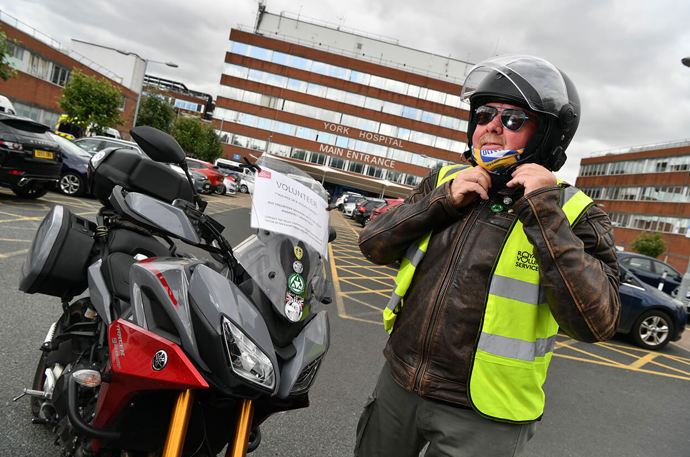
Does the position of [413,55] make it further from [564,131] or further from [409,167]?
[564,131]

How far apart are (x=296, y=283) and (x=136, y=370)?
653mm

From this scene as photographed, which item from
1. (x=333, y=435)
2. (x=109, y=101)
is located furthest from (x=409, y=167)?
(x=333, y=435)

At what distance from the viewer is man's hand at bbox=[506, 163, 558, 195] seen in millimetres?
1370

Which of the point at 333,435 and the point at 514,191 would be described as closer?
the point at 514,191

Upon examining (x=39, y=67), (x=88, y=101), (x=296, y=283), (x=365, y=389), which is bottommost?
(x=365, y=389)

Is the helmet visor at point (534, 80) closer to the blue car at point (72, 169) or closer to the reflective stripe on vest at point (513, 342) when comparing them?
the reflective stripe on vest at point (513, 342)

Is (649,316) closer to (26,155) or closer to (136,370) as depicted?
(136,370)

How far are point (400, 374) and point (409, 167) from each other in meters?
55.2

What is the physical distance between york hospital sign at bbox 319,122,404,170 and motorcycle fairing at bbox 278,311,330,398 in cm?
5401

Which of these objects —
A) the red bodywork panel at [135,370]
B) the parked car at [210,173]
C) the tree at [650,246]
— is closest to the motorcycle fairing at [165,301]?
the red bodywork panel at [135,370]

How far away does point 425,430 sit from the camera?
1.52 metres

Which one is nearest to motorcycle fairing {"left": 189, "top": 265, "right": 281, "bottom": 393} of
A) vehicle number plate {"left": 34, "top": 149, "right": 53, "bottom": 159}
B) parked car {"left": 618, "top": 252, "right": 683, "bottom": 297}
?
vehicle number plate {"left": 34, "top": 149, "right": 53, "bottom": 159}

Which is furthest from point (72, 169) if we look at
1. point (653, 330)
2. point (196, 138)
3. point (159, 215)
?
point (196, 138)

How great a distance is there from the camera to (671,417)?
4648mm
